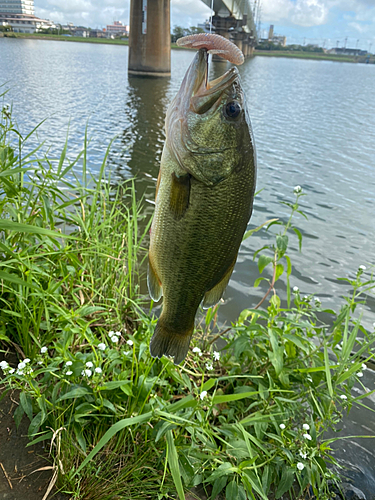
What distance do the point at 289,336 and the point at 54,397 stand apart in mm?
1584

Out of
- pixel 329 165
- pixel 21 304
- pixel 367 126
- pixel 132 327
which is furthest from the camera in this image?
pixel 367 126

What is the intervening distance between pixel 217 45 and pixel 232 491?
216 centimetres

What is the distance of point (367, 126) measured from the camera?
17219mm

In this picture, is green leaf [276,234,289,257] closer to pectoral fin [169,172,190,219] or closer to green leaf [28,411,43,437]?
pectoral fin [169,172,190,219]

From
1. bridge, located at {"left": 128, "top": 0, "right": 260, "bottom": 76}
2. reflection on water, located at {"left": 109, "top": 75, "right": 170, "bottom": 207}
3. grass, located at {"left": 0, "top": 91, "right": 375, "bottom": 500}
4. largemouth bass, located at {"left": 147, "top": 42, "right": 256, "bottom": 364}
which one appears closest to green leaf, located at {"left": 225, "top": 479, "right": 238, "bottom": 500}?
grass, located at {"left": 0, "top": 91, "right": 375, "bottom": 500}

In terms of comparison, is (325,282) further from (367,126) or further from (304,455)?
(367,126)

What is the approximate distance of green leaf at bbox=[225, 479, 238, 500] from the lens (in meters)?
2.00

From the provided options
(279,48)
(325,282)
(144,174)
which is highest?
(279,48)

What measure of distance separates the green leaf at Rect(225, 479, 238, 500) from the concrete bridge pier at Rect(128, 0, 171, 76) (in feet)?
98.5

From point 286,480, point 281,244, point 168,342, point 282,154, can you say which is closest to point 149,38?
point 282,154

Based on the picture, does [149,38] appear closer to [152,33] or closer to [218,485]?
[152,33]

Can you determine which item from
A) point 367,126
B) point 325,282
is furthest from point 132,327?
point 367,126

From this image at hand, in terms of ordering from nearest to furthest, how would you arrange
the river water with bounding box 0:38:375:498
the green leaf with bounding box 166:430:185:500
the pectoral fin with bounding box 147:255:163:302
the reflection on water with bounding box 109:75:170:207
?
the pectoral fin with bounding box 147:255:163:302 < the green leaf with bounding box 166:430:185:500 < the river water with bounding box 0:38:375:498 < the reflection on water with bounding box 109:75:170:207

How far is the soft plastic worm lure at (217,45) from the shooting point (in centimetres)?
118
